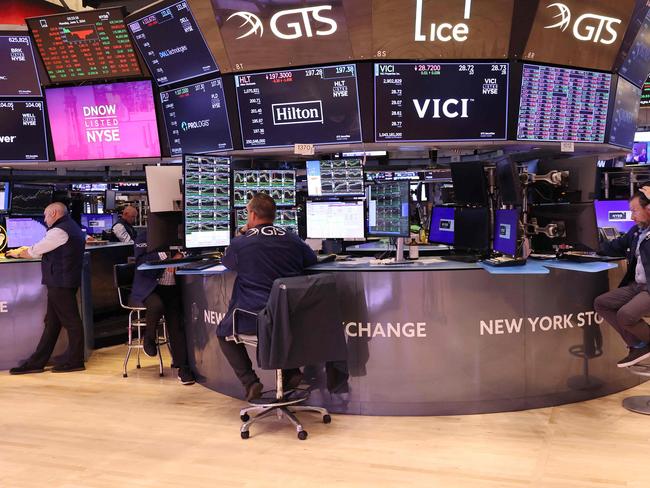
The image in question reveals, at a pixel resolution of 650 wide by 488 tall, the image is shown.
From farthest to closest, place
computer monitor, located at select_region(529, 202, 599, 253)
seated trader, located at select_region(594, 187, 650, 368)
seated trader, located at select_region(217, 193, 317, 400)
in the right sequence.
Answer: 1. computer monitor, located at select_region(529, 202, 599, 253)
2. seated trader, located at select_region(594, 187, 650, 368)
3. seated trader, located at select_region(217, 193, 317, 400)

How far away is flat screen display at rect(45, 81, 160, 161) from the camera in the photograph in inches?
244

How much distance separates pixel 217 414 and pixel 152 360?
6.30ft

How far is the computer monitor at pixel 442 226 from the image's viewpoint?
5.24m

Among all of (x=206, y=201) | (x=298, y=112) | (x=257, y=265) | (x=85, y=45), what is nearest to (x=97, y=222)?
(x=85, y=45)

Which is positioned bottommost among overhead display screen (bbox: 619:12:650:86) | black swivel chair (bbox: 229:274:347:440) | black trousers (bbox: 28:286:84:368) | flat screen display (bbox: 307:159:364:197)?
black trousers (bbox: 28:286:84:368)

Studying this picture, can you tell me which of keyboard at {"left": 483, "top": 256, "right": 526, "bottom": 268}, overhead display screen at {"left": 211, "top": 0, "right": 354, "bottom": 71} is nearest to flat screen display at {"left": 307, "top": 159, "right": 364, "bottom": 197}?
overhead display screen at {"left": 211, "top": 0, "right": 354, "bottom": 71}

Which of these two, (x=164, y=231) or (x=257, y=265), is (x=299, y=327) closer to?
(x=257, y=265)

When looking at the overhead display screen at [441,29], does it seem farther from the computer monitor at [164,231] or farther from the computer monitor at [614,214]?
the computer monitor at [614,214]

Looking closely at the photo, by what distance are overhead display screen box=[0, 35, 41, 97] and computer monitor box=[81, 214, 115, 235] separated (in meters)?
3.43

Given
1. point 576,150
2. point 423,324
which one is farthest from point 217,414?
point 576,150

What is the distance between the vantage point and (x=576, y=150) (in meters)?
5.98

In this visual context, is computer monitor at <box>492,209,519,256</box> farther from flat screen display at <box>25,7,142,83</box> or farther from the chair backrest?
flat screen display at <box>25,7,142,83</box>

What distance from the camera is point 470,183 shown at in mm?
4742

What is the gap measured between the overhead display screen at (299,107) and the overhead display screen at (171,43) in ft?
1.29
